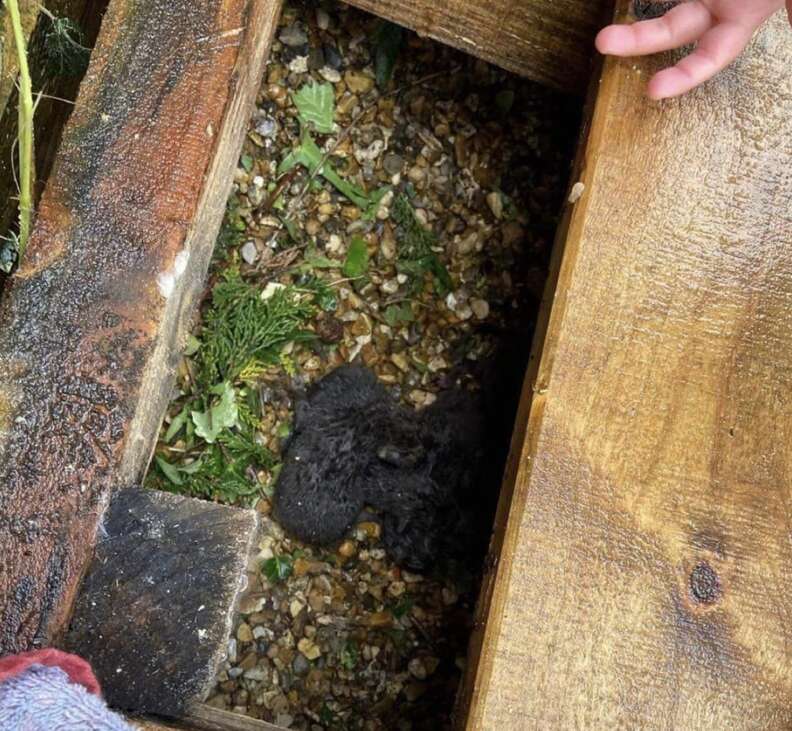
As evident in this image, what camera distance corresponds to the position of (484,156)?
2.65 meters

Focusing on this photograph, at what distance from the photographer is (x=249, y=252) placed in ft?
8.27

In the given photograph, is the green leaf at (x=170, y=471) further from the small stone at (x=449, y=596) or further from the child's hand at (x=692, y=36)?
the child's hand at (x=692, y=36)

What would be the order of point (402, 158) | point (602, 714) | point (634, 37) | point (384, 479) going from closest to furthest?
point (602, 714)
point (634, 37)
point (384, 479)
point (402, 158)

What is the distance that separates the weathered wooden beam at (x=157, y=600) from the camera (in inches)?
65.1

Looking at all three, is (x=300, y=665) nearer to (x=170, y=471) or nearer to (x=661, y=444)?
(x=170, y=471)

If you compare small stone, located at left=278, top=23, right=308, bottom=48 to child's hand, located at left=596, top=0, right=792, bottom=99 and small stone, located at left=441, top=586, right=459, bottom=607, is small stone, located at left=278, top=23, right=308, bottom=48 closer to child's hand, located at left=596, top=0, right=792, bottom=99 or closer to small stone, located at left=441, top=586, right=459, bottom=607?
child's hand, located at left=596, top=0, right=792, bottom=99

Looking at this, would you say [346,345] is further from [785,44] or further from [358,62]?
[785,44]

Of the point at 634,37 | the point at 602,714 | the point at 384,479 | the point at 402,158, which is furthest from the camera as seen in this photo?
the point at 402,158

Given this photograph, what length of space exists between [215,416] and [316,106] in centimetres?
95

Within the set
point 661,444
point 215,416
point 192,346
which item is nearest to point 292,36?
point 192,346

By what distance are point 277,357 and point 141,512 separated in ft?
2.81

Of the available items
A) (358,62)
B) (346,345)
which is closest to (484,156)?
(358,62)

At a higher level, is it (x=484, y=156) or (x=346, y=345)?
(x=484, y=156)

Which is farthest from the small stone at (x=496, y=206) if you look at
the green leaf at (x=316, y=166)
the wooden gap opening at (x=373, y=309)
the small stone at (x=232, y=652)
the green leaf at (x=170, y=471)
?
the small stone at (x=232, y=652)
